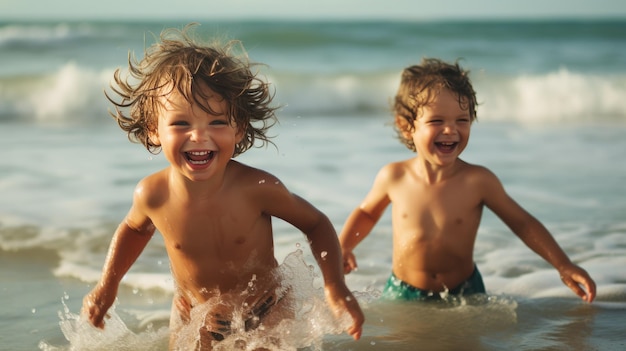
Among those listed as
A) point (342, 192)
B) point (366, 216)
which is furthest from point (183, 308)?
point (342, 192)

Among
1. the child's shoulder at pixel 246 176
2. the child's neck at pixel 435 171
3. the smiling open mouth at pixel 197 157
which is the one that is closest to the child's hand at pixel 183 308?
the child's shoulder at pixel 246 176

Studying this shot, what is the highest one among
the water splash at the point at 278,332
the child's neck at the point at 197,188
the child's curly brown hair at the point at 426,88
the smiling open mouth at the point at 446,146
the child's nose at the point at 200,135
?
the child's curly brown hair at the point at 426,88

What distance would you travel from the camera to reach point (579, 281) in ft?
11.5

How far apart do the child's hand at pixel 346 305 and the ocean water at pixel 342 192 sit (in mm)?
109

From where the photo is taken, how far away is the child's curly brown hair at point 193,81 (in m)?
2.72

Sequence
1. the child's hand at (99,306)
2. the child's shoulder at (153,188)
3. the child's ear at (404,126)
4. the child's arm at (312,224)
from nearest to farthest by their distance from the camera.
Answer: the child's arm at (312,224), the child's shoulder at (153,188), the child's hand at (99,306), the child's ear at (404,126)

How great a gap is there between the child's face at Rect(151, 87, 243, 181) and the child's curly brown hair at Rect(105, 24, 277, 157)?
0.03 metres

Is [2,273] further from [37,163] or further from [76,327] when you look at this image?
[37,163]

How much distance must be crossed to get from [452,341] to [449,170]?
0.82 m

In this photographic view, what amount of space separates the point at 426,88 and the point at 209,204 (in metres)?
1.29

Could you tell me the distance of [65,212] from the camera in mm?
5191

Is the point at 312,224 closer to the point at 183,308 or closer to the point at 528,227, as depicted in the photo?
the point at 183,308

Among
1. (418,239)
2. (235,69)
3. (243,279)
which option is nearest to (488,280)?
(418,239)

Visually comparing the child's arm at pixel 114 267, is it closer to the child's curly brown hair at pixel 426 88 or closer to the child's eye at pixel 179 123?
the child's eye at pixel 179 123
